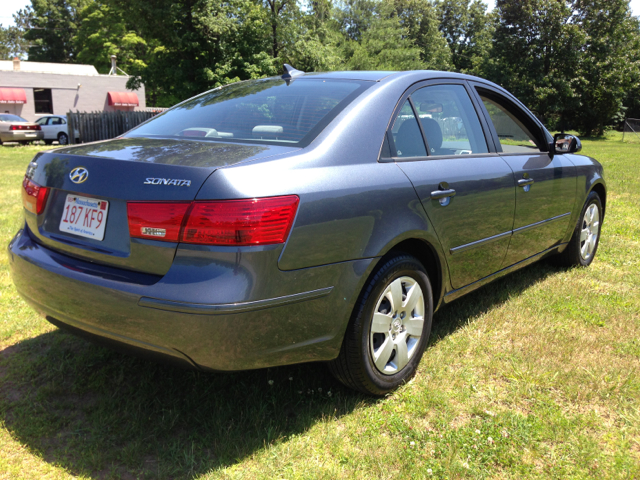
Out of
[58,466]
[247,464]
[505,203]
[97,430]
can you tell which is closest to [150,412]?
[97,430]

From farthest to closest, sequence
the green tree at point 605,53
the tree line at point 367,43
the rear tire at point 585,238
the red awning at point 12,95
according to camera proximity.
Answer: the green tree at point 605,53
the red awning at point 12,95
the tree line at point 367,43
the rear tire at point 585,238

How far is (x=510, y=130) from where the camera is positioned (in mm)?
4074

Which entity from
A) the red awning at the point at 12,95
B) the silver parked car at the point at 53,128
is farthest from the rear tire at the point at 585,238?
the red awning at the point at 12,95

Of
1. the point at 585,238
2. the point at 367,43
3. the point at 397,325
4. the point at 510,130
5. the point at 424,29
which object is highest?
the point at 424,29

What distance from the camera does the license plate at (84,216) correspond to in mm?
2266

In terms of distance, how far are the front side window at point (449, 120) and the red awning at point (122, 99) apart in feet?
129

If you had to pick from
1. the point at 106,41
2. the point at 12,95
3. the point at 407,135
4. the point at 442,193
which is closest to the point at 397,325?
the point at 442,193

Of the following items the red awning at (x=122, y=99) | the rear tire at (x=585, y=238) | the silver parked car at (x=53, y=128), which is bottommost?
the silver parked car at (x=53, y=128)

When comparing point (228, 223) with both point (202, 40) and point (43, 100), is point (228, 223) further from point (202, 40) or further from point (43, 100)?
point (43, 100)

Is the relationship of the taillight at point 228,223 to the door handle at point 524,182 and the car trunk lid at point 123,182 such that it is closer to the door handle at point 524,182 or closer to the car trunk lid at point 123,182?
the car trunk lid at point 123,182

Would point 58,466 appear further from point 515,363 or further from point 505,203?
point 505,203

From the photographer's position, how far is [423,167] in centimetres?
288

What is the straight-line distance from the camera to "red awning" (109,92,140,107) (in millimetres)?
38500

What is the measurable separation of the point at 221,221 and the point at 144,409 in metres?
1.25
